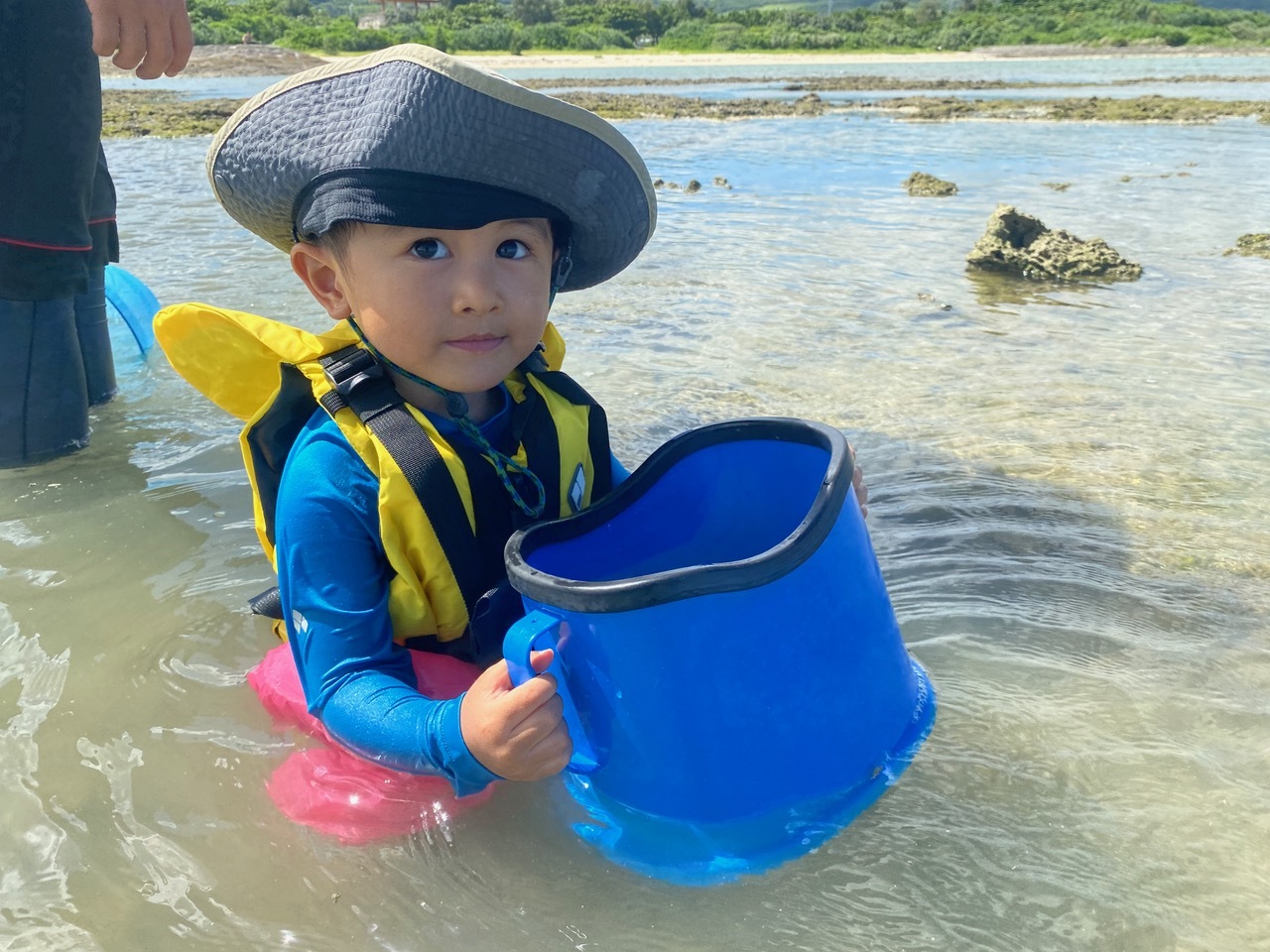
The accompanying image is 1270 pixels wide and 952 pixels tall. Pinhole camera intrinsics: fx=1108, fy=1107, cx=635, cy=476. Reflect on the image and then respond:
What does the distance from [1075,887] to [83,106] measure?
301 cm

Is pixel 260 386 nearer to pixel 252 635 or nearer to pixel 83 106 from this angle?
pixel 252 635

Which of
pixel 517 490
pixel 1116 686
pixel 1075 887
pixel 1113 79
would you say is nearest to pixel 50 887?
pixel 517 490

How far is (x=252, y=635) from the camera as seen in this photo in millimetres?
2535

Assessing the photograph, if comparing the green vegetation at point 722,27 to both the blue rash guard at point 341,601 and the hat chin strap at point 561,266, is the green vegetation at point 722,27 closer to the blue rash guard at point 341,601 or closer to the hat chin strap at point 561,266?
the hat chin strap at point 561,266

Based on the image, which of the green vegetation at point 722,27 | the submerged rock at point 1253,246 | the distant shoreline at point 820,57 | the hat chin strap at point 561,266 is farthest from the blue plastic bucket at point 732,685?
the green vegetation at point 722,27

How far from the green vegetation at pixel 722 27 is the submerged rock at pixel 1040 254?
4549 centimetres

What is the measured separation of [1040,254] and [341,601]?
203 inches

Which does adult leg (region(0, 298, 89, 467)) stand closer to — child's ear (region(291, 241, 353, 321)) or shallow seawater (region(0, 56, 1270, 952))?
shallow seawater (region(0, 56, 1270, 952))

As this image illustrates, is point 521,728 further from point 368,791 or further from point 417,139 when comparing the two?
point 417,139

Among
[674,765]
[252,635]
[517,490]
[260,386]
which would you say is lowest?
[252,635]

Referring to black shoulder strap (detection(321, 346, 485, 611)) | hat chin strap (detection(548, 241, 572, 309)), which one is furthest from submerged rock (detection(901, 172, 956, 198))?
black shoulder strap (detection(321, 346, 485, 611))

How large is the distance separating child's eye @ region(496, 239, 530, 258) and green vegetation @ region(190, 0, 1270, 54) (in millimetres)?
48794

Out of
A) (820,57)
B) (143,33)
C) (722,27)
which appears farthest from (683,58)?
(143,33)

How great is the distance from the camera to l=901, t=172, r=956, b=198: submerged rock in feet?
30.0
